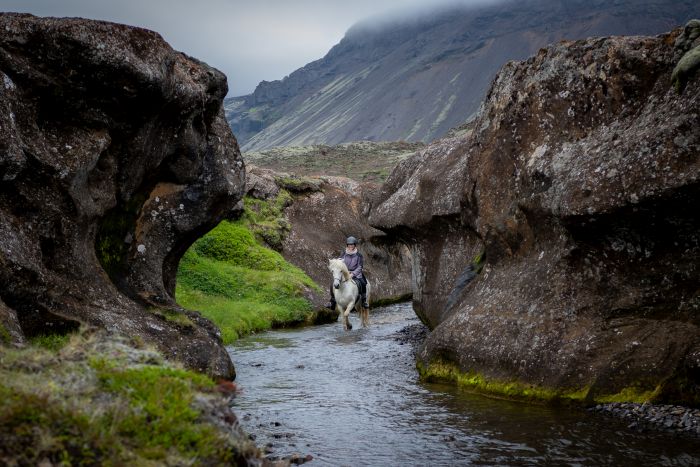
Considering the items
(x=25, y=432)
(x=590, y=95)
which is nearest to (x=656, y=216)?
(x=590, y=95)

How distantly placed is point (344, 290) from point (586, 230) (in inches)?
642

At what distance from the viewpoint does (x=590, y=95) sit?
15.9 meters

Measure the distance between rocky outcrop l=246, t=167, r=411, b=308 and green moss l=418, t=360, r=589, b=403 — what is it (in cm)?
2195

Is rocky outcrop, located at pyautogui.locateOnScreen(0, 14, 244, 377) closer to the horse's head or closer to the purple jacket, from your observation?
the horse's head

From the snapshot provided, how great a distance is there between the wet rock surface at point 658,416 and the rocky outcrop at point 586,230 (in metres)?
0.32

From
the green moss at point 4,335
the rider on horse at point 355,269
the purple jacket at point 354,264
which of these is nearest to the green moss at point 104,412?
the green moss at point 4,335

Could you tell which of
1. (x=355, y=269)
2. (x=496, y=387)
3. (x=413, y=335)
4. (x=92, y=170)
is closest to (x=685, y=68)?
(x=496, y=387)

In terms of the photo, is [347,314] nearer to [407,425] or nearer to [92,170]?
[92,170]

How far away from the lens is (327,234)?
4238 cm

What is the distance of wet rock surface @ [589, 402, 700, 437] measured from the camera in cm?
1139

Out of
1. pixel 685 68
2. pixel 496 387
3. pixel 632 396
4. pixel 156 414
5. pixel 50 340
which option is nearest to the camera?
pixel 156 414

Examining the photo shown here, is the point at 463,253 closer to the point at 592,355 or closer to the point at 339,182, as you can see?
the point at 592,355

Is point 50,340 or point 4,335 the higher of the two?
point 4,335

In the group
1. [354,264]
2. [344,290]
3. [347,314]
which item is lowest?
[347,314]
